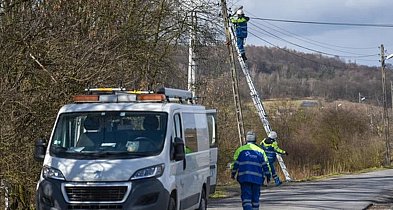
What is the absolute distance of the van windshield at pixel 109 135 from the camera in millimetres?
10781

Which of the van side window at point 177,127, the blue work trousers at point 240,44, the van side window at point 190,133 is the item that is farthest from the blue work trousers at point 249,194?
the blue work trousers at point 240,44

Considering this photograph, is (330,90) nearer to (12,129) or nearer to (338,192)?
(338,192)

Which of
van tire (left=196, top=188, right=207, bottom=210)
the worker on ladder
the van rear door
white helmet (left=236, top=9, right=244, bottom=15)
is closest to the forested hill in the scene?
the worker on ladder

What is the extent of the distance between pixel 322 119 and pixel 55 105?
3978cm

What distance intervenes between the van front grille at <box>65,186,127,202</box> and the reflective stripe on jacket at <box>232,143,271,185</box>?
11.8 ft

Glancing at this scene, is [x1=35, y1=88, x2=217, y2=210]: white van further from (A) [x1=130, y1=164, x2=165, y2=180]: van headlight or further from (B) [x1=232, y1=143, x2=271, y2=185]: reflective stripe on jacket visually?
(B) [x1=232, y1=143, x2=271, y2=185]: reflective stripe on jacket

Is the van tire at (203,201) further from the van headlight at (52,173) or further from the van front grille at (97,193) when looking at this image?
the van headlight at (52,173)

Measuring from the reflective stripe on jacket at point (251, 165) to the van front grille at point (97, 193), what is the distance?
11.8ft

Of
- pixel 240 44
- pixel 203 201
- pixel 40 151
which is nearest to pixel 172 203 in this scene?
pixel 40 151

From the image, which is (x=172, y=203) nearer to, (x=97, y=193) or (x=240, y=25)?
(x=97, y=193)

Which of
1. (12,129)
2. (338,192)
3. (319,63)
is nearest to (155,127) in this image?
(12,129)

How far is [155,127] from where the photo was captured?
36.9 ft

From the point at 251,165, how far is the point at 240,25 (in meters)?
15.2

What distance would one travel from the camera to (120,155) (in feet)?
34.8
